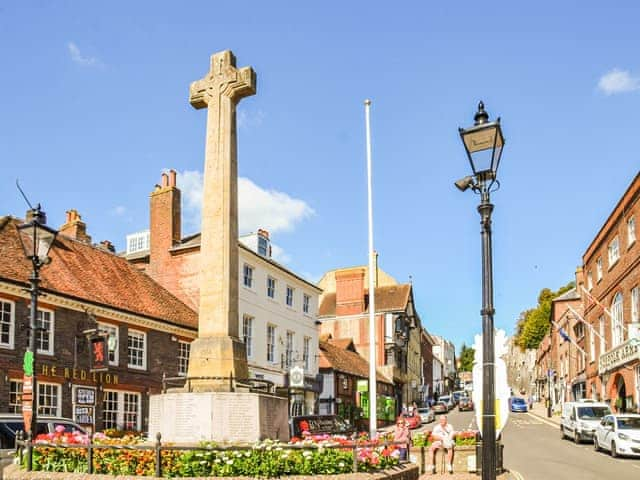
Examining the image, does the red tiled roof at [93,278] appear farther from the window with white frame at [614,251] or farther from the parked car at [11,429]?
the window with white frame at [614,251]

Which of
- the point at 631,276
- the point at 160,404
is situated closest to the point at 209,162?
the point at 160,404

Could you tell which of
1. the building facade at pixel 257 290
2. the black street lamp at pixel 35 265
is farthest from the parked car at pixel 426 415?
the black street lamp at pixel 35 265

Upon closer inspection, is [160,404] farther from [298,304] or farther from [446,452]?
[298,304]

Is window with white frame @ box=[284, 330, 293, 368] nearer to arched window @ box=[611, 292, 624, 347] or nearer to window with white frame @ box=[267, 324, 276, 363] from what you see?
window with white frame @ box=[267, 324, 276, 363]

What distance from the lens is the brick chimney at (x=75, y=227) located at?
2997 cm

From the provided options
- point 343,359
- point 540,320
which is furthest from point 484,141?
point 540,320

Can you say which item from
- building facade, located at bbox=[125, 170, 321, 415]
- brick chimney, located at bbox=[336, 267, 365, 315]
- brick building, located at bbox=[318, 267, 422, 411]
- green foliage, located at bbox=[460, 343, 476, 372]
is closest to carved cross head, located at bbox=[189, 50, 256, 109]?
building facade, located at bbox=[125, 170, 321, 415]

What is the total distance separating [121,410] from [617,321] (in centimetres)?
2439

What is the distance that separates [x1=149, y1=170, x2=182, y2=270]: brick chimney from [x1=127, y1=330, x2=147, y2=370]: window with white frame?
23.7ft

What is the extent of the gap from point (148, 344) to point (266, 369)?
943 cm

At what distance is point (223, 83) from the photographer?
12.5 meters

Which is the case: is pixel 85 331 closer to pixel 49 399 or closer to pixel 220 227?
pixel 49 399

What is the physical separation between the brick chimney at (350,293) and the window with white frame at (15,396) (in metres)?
38.1

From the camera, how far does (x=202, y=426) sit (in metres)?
10.4
